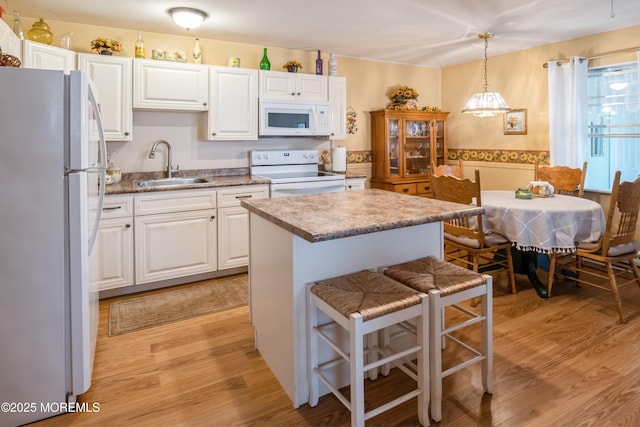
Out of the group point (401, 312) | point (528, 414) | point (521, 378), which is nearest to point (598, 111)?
point (521, 378)

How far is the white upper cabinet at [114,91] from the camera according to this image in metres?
3.18

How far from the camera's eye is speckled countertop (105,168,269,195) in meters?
3.16

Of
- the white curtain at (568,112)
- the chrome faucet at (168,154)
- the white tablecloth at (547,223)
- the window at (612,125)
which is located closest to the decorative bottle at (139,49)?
the chrome faucet at (168,154)

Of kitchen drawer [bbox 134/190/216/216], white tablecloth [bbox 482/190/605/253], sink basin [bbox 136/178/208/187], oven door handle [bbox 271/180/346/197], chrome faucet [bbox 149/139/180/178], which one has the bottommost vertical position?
white tablecloth [bbox 482/190/605/253]

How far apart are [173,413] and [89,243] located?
0.89m

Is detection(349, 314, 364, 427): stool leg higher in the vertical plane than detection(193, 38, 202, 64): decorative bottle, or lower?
lower

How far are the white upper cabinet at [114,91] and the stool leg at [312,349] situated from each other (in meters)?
2.44

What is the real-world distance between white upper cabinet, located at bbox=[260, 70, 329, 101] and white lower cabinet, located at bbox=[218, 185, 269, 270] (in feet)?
3.26

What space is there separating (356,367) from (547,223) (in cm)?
205

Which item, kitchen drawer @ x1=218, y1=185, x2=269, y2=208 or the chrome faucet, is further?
the chrome faucet

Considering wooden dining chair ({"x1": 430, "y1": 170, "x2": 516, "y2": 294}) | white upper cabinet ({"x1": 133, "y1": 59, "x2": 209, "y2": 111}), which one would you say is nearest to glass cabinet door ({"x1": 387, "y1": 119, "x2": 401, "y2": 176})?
wooden dining chair ({"x1": 430, "y1": 170, "x2": 516, "y2": 294})

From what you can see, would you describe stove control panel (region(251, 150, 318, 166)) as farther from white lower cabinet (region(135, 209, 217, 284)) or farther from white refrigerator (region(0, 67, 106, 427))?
white refrigerator (region(0, 67, 106, 427))

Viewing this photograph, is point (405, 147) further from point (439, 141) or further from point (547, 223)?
point (547, 223)

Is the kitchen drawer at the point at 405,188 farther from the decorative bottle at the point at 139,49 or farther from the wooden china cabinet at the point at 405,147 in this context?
the decorative bottle at the point at 139,49
